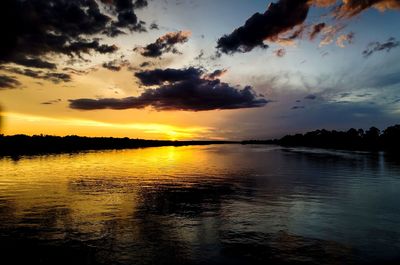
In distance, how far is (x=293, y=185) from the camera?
4166 centimetres

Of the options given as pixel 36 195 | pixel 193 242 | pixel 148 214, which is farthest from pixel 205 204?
pixel 36 195

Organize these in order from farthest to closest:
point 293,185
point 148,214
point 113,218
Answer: point 293,185, point 148,214, point 113,218

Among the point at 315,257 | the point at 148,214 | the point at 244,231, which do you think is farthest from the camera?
the point at 148,214

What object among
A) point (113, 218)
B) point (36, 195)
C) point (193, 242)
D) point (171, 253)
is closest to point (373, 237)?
point (193, 242)

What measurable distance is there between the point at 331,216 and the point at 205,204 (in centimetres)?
999

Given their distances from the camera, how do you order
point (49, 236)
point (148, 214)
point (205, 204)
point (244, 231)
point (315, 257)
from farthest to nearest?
1. point (205, 204)
2. point (148, 214)
3. point (244, 231)
4. point (49, 236)
5. point (315, 257)

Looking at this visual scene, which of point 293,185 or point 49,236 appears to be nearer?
point 49,236

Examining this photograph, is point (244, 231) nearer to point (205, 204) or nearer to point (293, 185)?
point (205, 204)

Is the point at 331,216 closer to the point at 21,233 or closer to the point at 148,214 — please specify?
the point at 148,214

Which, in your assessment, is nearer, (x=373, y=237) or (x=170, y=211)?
(x=373, y=237)

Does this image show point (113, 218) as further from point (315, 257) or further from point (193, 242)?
point (315, 257)

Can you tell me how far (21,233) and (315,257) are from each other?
1576cm

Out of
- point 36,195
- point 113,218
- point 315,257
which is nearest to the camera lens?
point 315,257

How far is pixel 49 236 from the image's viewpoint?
1873 cm
